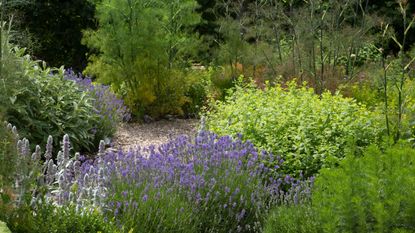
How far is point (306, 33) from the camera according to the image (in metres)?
10.6

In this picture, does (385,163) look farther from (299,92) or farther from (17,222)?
(299,92)

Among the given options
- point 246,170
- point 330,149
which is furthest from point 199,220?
point 330,149

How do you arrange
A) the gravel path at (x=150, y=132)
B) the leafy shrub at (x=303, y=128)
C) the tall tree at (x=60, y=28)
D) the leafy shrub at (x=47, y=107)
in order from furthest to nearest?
the tall tree at (x=60, y=28), the gravel path at (x=150, y=132), the leafy shrub at (x=47, y=107), the leafy shrub at (x=303, y=128)

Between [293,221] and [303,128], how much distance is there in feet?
6.06

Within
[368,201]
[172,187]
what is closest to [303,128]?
[172,187]

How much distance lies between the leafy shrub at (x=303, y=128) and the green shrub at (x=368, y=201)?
1.56m

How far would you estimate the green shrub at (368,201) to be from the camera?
3520 mm

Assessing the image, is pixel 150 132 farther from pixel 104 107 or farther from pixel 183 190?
pixel 183 190

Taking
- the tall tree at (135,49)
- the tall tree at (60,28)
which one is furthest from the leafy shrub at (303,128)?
the tall tree at (60,28)

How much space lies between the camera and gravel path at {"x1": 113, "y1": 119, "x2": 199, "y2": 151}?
8.09 metres

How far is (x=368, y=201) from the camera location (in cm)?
359

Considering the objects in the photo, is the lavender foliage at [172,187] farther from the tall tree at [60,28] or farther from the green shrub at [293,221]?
the tall tree at [60,28]

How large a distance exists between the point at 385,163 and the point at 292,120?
2164 mm

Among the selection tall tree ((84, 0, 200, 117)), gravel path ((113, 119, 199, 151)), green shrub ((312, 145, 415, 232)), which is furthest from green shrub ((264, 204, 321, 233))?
tall tree ((84, 0, 200, 117))
